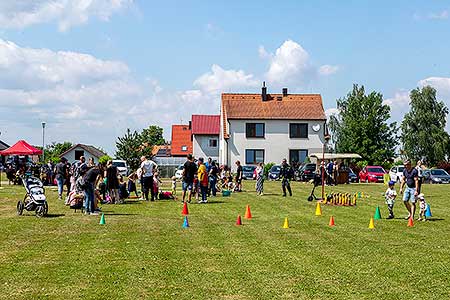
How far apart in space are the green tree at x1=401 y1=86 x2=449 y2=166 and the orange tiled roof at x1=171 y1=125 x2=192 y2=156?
28.5 metres

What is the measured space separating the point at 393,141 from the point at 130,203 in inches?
2608

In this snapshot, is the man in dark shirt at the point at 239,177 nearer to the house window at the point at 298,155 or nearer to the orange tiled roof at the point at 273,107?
the orange tiled roof at the point at 273,107

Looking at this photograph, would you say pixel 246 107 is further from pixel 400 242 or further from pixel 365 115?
pixel 400 242

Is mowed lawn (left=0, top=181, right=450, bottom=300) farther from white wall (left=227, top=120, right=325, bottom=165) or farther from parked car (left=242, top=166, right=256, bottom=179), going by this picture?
white wall (left=227, top=120, right=325, bottom=165)

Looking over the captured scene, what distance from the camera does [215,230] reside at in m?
16.3

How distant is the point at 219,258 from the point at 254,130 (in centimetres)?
5452

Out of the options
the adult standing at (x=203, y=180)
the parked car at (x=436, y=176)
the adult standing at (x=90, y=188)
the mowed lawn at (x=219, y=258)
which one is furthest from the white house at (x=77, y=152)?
the mowed lawn at (x=219, y=258)

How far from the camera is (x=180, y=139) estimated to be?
86875 mm

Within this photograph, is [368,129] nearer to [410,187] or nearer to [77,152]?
[77,152]

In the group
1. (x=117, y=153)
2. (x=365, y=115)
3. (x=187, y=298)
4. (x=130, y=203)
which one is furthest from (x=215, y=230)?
(x=365, y=115)

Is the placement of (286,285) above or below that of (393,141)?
below

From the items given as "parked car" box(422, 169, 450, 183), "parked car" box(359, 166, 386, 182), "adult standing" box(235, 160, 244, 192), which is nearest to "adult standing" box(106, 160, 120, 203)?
"adult standing" box(235, 160, 244, 192)

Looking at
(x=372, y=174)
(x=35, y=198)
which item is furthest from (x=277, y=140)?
(x=35, y=198)

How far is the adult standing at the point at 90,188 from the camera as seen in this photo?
19.4 meters
